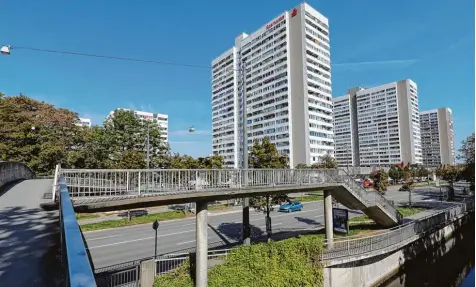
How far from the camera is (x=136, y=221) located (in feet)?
94.5

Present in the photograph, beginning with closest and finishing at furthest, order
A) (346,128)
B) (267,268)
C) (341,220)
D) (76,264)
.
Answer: (76,264)
(267,268)
(341,220)
(346,128)

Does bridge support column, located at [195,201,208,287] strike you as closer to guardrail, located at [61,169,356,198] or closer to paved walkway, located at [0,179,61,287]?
guardrail, located at [61,169,356,198]

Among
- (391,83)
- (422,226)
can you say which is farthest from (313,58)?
(422,226)

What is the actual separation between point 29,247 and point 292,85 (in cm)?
8701

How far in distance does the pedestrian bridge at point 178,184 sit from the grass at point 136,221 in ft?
50.9

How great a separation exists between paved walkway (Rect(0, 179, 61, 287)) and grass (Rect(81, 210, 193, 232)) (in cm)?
1906

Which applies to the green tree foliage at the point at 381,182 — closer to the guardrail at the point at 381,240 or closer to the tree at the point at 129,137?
the guardrail at the point at 381,240

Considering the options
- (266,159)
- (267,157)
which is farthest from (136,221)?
(267,157)

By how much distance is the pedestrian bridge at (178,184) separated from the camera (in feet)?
31.6

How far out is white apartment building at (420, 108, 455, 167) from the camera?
458 feet

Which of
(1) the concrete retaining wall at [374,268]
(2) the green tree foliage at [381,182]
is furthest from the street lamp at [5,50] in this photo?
(2) the green tree foliage at [381,182]

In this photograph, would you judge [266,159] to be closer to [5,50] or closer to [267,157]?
[267,157]

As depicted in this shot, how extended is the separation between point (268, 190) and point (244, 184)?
1.45 metres

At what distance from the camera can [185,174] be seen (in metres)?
11.5
